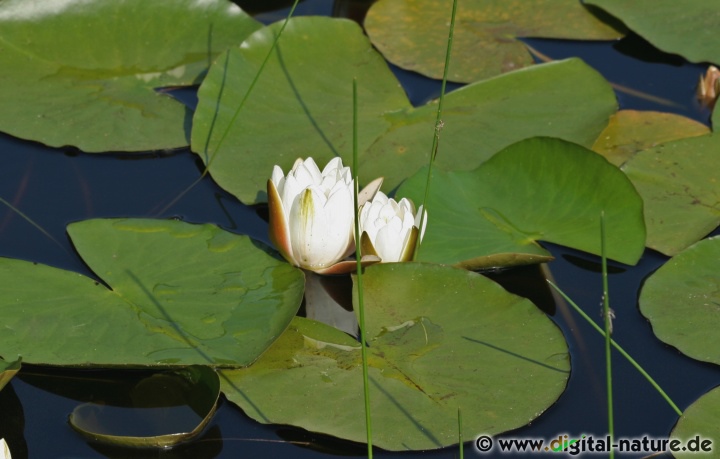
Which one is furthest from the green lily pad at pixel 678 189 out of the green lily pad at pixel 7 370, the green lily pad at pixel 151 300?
the green lily pad at pixel 7 370

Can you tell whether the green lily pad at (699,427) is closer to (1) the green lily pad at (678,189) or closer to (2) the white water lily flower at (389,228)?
(1) the green lily pad at (678,189)

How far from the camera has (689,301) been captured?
2477 millimetres

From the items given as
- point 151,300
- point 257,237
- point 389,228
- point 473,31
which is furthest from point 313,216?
point 473,31

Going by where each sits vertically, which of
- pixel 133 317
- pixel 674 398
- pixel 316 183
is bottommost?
pixel 674 398

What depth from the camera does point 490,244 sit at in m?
2.64

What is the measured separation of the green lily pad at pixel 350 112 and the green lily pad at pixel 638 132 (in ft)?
0.31

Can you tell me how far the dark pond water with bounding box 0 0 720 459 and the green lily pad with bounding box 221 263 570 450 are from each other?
0.06 metres

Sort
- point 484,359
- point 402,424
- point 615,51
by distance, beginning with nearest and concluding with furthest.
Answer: point 402,424 < point 484,359 < point 615,51

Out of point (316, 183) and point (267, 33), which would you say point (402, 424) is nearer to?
point (316, 183)

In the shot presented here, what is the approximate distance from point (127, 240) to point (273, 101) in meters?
0.86

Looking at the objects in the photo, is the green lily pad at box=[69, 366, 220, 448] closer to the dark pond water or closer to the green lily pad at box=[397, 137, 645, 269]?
the dark pond water

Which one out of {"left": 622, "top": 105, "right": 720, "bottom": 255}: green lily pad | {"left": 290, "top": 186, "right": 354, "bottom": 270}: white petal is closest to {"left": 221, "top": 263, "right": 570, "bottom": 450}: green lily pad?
{"left": 290, "top": 186, "right": 354, "bottom": 270}: white petal

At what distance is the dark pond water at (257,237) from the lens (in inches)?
84.9

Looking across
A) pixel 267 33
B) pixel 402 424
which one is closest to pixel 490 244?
pixel 402 424
